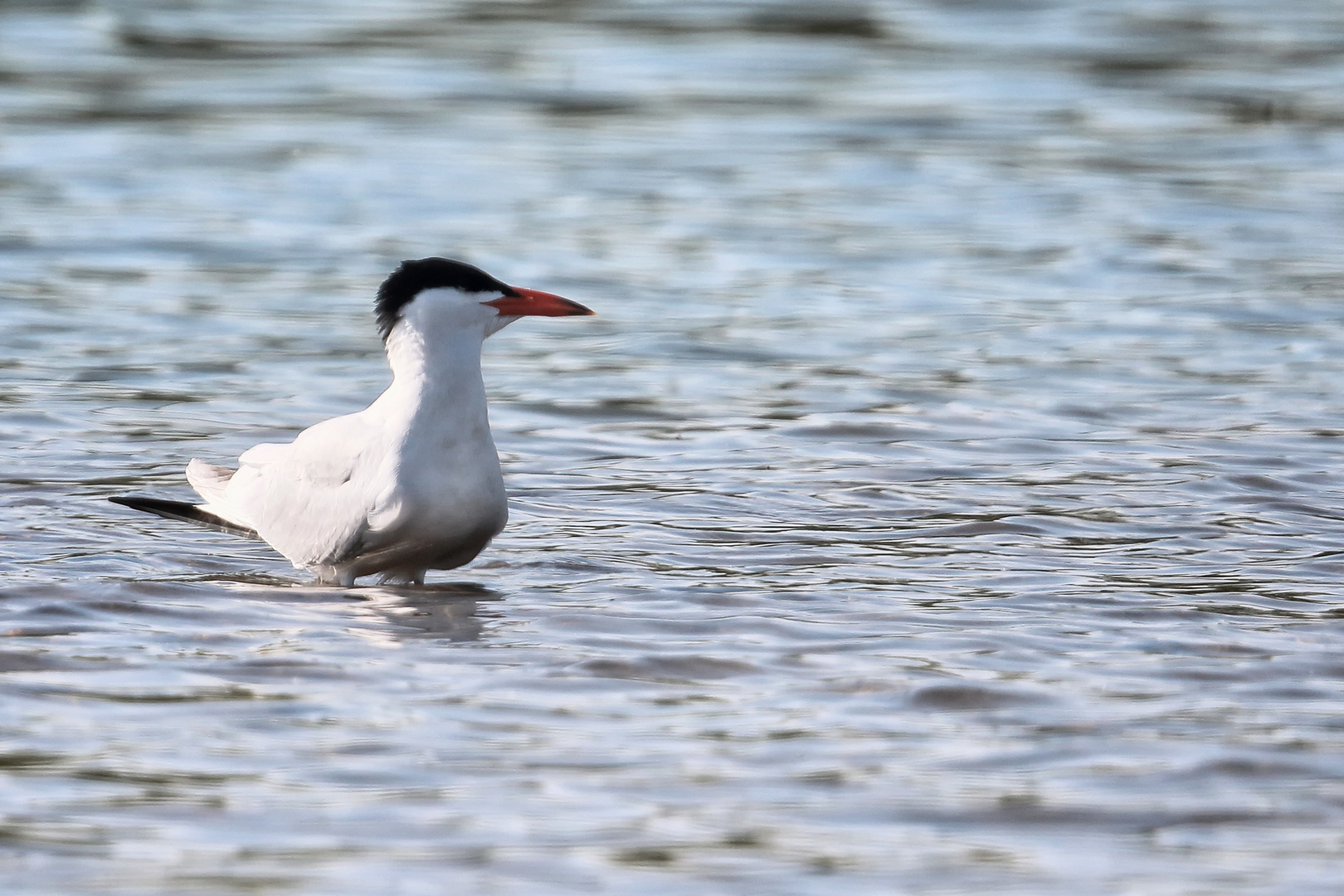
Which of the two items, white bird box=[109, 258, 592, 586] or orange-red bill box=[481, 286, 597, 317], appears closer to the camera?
white bird box=[109, 258, 592, 586]

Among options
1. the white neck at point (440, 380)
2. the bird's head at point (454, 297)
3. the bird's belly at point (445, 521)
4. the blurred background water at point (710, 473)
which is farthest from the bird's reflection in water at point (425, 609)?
the bird's head at point (454, 297)

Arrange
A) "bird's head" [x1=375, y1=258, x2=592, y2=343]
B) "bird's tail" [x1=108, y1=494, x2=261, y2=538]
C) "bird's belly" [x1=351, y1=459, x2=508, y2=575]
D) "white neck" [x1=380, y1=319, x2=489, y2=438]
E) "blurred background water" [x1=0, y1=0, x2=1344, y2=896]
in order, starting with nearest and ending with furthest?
"blurred background water" [x1=0, y1=0, x2=1344, y2=896] → "bird's belly" [x1=351, y1=459, x2=508, y2=575] → "white neck" [x1=380, y1=319, x2=489, y2=438] → "bird's head" [x1=375, y1=258, x2=592, y2=343] → "bird's tail" [x1=108, y1=494, x2=261, y2=538]

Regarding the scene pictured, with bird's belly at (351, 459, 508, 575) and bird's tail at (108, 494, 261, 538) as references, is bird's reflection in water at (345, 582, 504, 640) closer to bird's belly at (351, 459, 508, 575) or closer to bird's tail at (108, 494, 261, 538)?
bird's belly at (351, 459, 508, 575)

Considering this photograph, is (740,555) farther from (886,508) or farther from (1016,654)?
(1016,654)

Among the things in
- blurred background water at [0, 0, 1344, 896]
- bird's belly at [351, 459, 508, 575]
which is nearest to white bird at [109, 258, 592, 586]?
bird's belly at [351, 459, 508, 575]

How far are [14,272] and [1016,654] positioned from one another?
25.7ft

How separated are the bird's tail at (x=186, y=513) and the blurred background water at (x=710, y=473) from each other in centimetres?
12

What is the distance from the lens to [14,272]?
1235cm

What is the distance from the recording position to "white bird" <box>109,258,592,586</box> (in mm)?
6695

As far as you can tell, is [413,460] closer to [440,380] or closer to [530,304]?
[440,380]

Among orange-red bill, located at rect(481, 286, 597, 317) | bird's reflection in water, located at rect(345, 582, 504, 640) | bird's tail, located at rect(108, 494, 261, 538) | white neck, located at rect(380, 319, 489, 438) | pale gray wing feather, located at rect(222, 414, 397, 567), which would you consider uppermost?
orange-red bill, located at rect(481, 286, 597, 317)

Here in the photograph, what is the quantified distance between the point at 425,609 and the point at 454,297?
0.95 metres

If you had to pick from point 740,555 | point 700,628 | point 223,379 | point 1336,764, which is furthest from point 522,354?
point 1336,764

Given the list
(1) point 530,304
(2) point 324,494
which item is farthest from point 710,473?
(2) point 324,494
